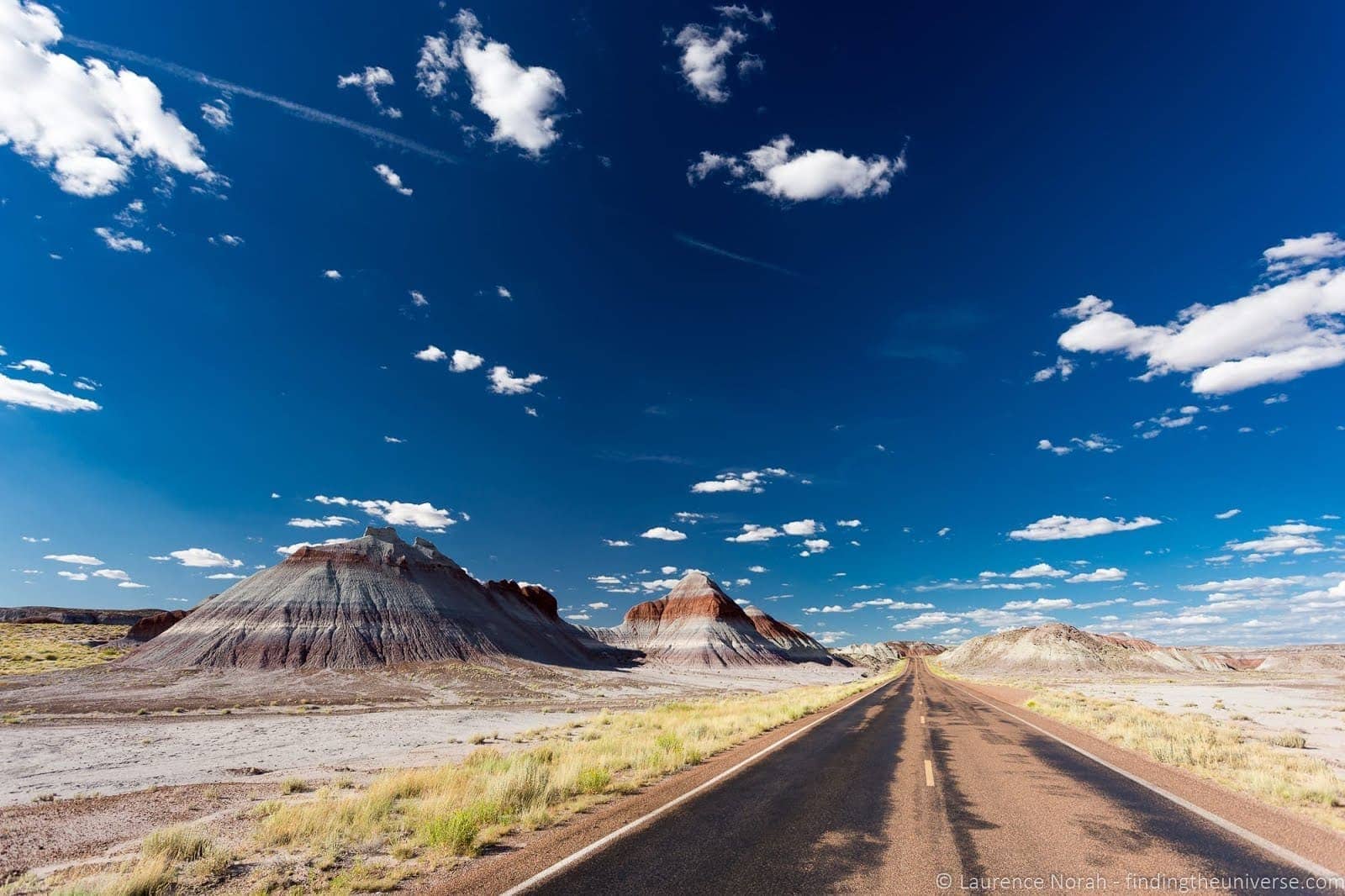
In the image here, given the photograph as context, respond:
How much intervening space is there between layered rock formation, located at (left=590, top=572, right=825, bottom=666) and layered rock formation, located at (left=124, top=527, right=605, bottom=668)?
3725 cm

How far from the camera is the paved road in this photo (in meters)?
6.48

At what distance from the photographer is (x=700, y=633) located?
146m

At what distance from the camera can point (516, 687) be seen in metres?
62.2

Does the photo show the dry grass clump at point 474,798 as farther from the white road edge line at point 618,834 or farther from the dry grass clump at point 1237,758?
the dry grass clump at point 1237,758

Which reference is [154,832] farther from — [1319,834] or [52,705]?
[52,705]

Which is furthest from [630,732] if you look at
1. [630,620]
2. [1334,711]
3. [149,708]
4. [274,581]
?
[630,620]

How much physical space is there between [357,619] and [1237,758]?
85.6 m

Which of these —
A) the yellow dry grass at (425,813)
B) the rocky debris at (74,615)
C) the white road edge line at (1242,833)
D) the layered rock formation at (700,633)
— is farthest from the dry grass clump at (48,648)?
the layered rock formation at (700,633)

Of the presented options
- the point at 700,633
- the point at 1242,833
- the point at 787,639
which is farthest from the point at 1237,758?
the point at 787,639

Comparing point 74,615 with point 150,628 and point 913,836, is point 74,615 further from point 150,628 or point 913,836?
point 913,836

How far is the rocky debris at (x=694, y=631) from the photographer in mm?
138500

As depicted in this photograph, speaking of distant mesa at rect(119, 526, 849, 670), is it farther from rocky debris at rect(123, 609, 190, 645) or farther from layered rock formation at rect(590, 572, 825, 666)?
layered rock formation at rect(590, 572, 825, 666)

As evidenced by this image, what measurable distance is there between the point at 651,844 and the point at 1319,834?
8.85m

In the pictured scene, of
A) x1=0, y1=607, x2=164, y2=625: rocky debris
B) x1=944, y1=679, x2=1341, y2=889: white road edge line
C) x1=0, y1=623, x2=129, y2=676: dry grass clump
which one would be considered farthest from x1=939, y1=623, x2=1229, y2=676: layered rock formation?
x1=0, y1=607, x2=164, y2=625: rocky debris
